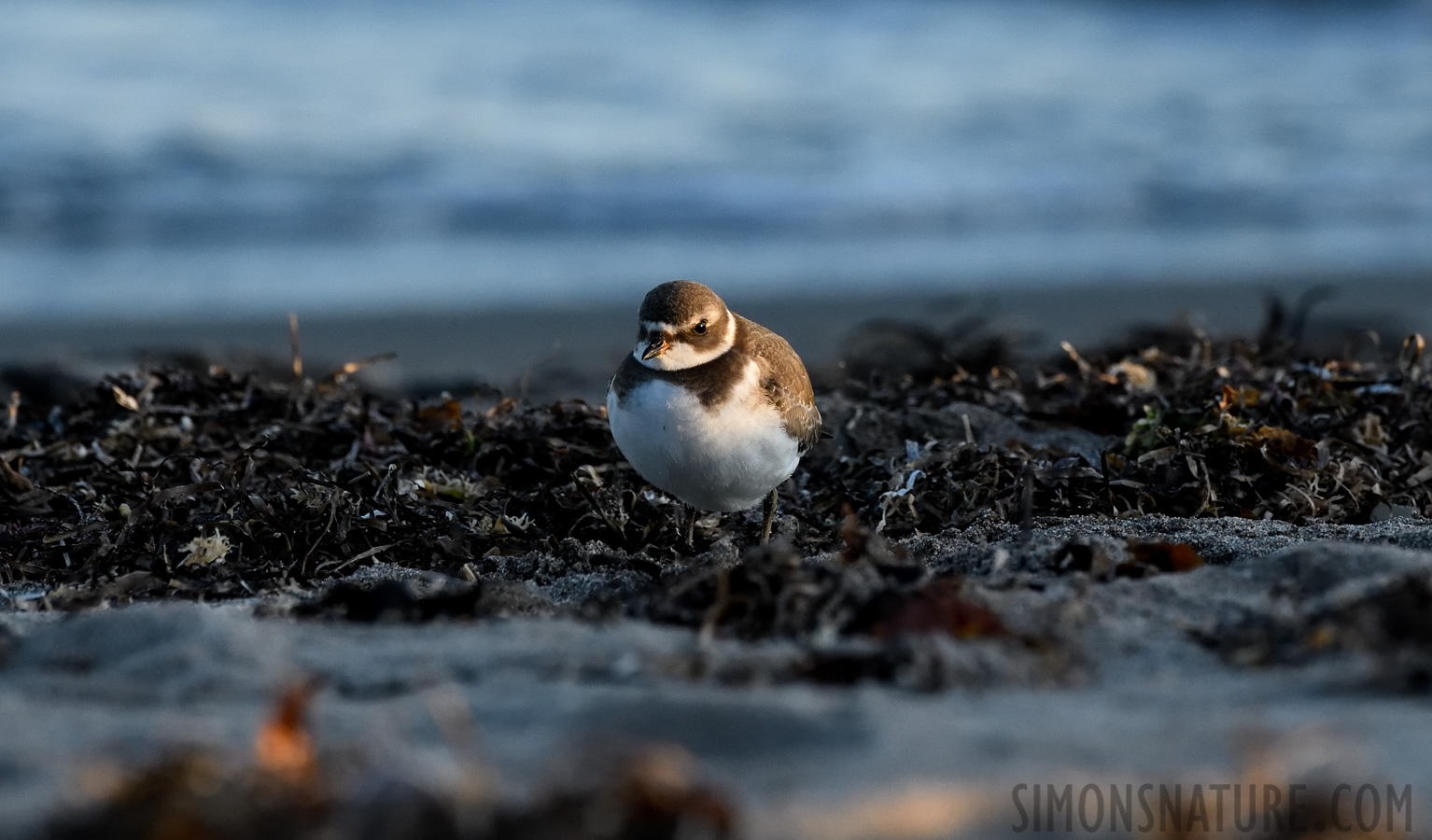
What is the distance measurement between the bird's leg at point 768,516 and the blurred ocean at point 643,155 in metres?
4.88

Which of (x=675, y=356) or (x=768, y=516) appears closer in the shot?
(x=675, y=356)

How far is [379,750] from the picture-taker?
1.90 meters

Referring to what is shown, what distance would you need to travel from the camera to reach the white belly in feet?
11.5

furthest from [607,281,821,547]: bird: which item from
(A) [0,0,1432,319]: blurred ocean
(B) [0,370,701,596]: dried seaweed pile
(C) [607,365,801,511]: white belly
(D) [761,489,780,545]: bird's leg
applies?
(A) [0,0,1432,319]: blurred ocean

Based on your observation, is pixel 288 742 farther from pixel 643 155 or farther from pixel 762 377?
pixel 643 155

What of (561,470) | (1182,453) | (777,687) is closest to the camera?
(777,687)

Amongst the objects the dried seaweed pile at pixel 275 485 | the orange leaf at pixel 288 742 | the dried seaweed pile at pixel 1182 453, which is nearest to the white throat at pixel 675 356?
the dried seaweed pile at pixel 275 485

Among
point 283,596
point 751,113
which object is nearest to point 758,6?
point 751,113

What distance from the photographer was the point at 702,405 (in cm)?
351

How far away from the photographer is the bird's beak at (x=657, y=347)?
3557 millimetres

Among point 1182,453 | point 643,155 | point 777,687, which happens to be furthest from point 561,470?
point 643,155

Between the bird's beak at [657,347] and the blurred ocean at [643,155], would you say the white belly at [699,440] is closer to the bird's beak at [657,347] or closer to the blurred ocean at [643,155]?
the bird's beak at [657,347]

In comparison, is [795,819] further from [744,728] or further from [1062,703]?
[1062,703]

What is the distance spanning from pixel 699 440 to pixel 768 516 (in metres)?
0.55
